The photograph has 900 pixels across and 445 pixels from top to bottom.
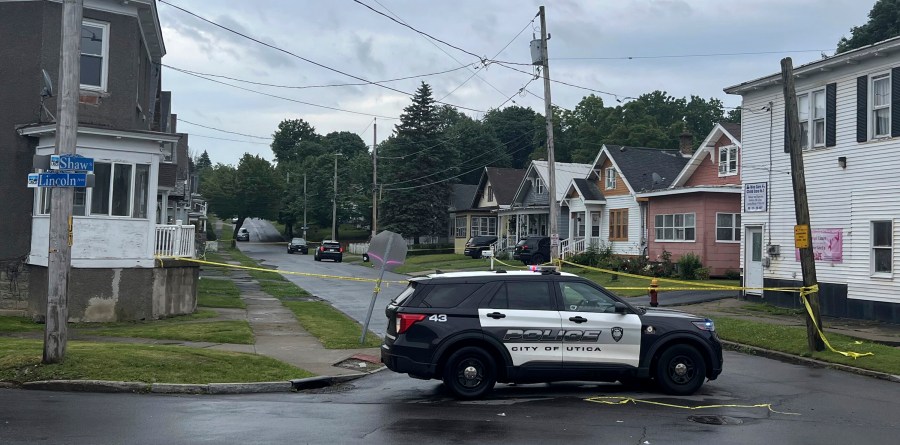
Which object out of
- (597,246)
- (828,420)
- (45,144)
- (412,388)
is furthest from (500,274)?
(597,246)

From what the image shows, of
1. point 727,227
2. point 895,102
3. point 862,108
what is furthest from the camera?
point 727,227

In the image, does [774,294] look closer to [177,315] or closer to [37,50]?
[177,315]

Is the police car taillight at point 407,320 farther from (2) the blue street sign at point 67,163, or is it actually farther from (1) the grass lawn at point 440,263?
(1) the grass lawn at point 440,263

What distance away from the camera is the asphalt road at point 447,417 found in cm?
882

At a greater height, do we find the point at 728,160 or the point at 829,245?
the point at 728,160

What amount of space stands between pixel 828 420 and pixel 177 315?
16328 millimetres

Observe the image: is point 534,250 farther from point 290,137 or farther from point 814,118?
point 290,137

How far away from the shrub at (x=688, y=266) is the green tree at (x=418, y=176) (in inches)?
1477

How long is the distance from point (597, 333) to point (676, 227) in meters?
28.9

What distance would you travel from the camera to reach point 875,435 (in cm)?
934

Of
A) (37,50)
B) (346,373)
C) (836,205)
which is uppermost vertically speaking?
(37,50)

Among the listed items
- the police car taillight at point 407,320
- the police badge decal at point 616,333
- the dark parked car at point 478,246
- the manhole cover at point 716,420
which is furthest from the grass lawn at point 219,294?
the dark parked car at point 478,246

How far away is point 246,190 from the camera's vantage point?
91.3 metres

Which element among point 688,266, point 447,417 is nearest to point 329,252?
point 688,266
